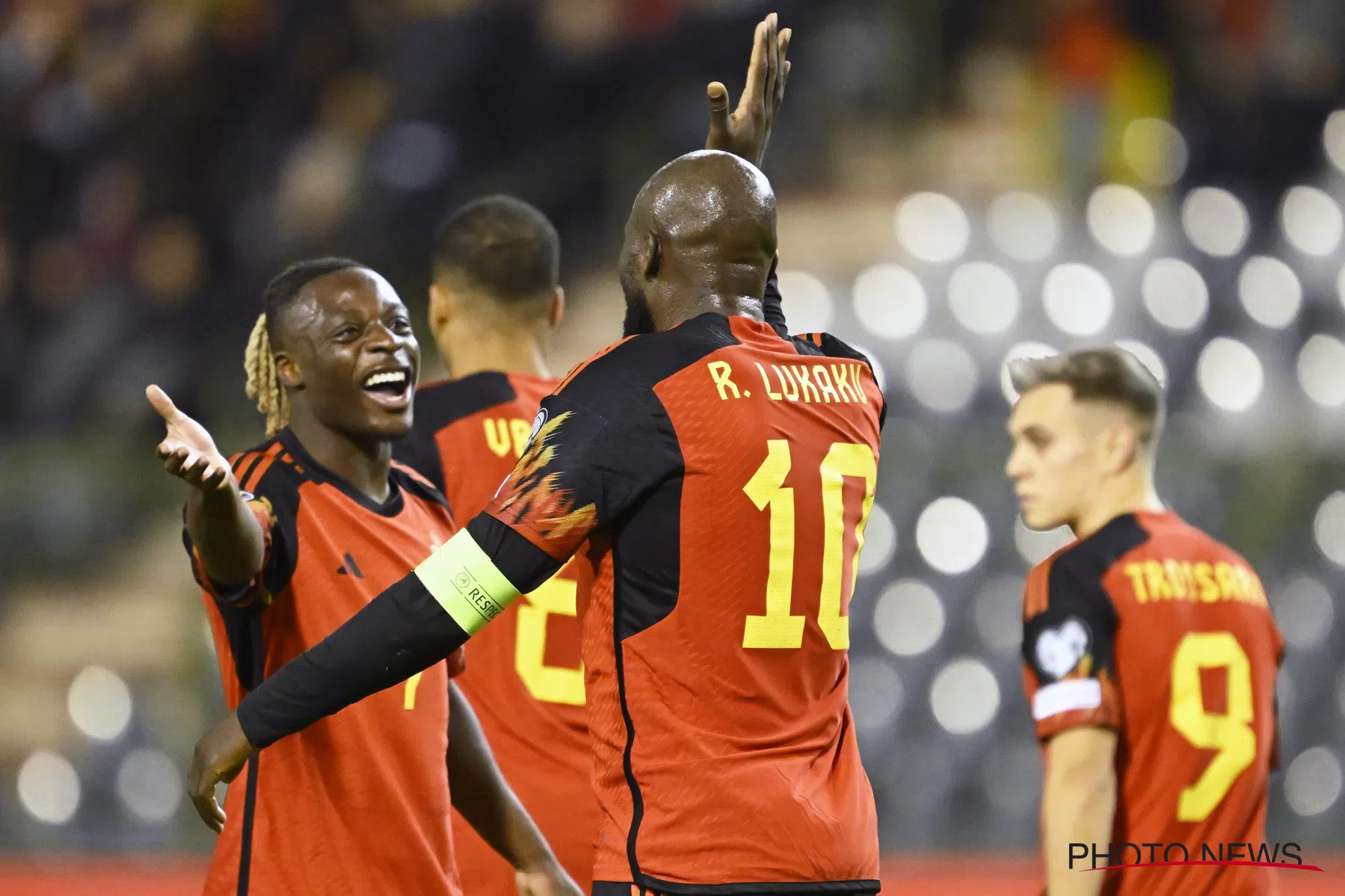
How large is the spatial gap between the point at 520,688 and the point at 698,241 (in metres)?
1.55

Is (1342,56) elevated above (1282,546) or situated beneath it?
elevated above

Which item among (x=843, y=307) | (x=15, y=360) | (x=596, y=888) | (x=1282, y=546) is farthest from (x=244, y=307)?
(x=596, y=888)

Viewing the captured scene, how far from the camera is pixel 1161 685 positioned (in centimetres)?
311

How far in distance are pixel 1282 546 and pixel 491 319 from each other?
186 inches

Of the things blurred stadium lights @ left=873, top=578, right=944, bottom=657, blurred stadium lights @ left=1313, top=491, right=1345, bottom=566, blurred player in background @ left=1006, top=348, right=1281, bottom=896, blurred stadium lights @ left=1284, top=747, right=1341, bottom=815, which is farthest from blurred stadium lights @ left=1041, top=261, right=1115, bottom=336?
blurred player in background @ left=1006, top=348, right=1281, bottom=896

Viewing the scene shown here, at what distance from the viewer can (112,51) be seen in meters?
9.57

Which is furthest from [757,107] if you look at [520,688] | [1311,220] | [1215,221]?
[1311,220]

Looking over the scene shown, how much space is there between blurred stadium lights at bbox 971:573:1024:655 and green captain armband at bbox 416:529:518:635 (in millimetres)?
5223

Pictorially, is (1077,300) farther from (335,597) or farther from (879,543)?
(335,597)

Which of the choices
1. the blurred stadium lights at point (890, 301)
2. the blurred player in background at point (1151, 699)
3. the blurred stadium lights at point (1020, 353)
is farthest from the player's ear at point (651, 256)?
the blurred stadium lights at point (890, 301)

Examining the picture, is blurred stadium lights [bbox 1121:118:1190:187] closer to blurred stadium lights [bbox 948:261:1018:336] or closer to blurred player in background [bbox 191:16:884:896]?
blurred stadium lights [bbox 948:261:1018:336]

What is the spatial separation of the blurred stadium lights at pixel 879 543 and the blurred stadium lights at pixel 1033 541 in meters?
0.55

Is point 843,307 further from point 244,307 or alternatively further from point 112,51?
point 112,51

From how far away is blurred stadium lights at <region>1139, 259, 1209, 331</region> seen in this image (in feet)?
26.7
